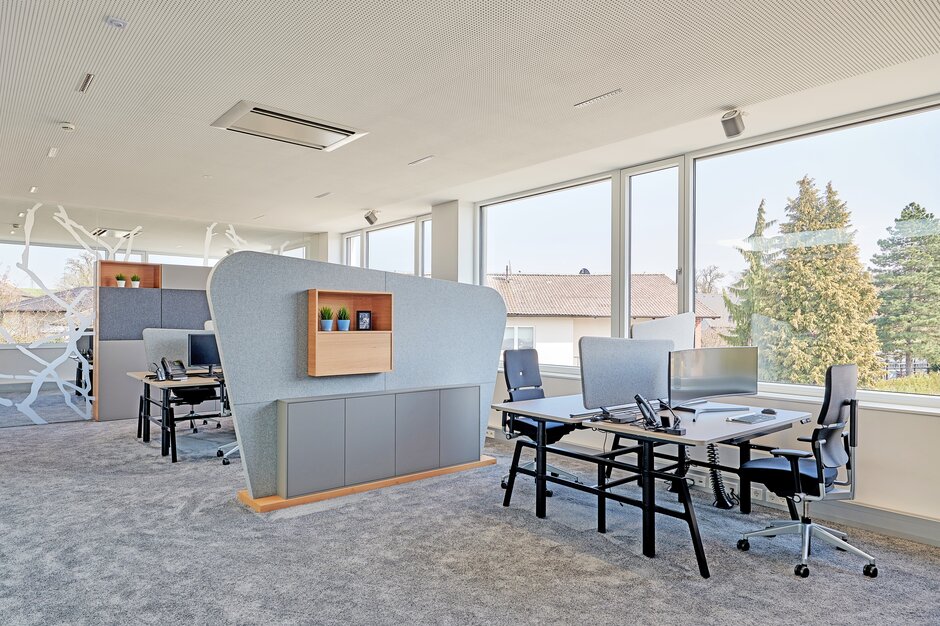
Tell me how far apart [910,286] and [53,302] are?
8.74 metres

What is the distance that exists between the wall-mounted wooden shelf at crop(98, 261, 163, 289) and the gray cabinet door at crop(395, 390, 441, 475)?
4879 mm

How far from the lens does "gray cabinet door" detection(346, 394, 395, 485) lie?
14.5ft

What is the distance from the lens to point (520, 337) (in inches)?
288

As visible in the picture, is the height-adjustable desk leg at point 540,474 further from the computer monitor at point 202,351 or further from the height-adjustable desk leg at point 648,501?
the computer monitor at point 202,351

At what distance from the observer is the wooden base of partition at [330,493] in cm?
400

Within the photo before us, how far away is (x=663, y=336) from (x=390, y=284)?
86.2 inches

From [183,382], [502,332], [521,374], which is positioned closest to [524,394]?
[521,374]

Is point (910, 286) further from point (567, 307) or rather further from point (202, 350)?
point (202, 350)

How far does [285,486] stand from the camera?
4105mm

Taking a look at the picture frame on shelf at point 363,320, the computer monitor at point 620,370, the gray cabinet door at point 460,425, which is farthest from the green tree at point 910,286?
the picture frame on shelf at point 363,320

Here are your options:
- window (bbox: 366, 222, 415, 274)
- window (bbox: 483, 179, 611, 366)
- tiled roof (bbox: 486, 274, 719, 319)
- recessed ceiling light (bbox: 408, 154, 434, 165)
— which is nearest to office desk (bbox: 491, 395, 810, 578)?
tiled roof (bbox: 486, 274, 719, 319)

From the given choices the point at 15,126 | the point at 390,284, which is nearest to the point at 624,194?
the point at 390,284

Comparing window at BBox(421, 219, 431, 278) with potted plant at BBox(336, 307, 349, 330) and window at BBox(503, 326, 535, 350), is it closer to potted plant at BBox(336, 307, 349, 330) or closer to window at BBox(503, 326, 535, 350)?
window at BBox(503, 326, 535, 350)

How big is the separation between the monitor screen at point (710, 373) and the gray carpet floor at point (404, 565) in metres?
0.84
